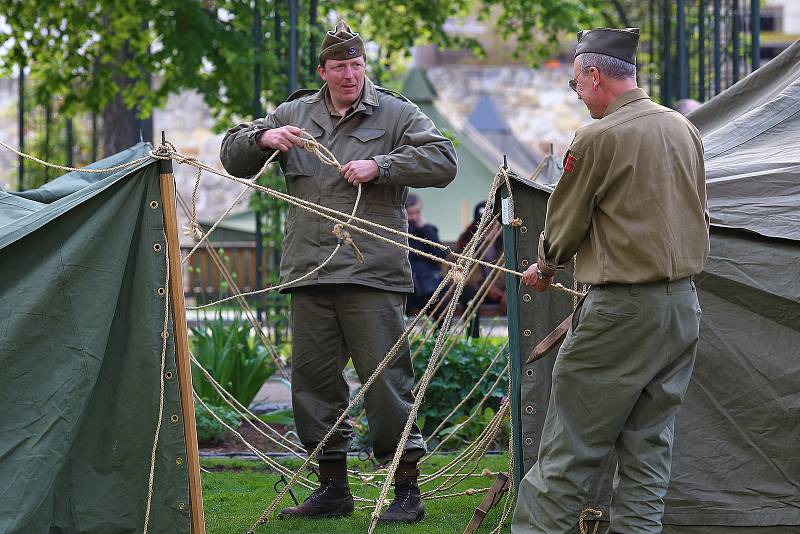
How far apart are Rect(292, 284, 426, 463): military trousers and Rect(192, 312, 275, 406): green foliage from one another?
230 centimetres

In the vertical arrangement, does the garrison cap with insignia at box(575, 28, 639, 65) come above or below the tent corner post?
above

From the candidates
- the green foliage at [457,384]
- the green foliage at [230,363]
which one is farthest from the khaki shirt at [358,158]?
the green foliage at [230,363]

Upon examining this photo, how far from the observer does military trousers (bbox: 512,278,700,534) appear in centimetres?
384

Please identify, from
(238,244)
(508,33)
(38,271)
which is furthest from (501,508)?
(238,244)

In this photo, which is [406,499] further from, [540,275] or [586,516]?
[540,275]

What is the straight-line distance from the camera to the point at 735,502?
4379 mm

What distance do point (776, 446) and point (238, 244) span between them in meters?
12.6

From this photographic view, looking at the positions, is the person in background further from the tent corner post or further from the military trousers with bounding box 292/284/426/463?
the tent corner post

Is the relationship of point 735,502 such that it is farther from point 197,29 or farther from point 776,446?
point 197,29

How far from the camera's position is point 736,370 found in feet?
14.6

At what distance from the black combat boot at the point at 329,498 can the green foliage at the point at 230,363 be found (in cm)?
228

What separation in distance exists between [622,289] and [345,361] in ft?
5.36

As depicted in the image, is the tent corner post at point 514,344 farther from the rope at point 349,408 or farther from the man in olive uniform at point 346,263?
the man in olive uniform at point 346,263

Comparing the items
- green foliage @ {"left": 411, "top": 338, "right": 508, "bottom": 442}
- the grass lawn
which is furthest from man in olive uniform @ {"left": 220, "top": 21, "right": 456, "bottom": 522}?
green foliage @ {"left": 411, "top": 338, "right": 508, "bottom": 442}
